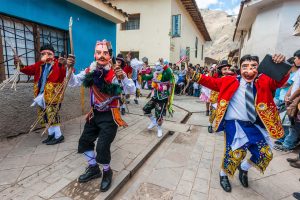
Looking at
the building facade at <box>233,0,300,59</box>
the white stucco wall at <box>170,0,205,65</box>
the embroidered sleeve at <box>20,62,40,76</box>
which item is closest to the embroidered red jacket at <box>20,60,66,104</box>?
the embroidered sleeve at <box>20,62,40,76</box>

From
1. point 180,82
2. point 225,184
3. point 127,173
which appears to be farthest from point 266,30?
point 127,173

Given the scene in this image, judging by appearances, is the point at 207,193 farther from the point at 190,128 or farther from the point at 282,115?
the point at 282,115

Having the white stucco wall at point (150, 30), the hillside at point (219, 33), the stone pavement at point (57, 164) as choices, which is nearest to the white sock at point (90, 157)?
the stone pavement at point (57, 164)

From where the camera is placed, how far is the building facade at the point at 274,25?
23.3ft

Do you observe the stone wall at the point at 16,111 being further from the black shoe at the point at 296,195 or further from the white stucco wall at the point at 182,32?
→ the white stucco wall at the point at 182,32

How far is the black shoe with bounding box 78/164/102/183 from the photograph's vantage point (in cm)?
277

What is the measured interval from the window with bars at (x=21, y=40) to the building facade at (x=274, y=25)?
7675 millimetres

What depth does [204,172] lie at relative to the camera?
3346 millimetres

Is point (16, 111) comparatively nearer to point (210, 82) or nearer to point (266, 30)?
point (210, 82)

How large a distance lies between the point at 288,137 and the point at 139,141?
11.1 ft

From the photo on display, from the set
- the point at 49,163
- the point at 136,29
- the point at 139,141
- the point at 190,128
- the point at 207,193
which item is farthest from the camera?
the point at 136,29

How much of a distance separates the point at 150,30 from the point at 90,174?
11.1 metres

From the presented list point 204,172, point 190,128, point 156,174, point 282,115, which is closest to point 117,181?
point 156,174

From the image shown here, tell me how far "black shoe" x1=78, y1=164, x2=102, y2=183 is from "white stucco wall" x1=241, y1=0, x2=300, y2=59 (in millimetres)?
7809
